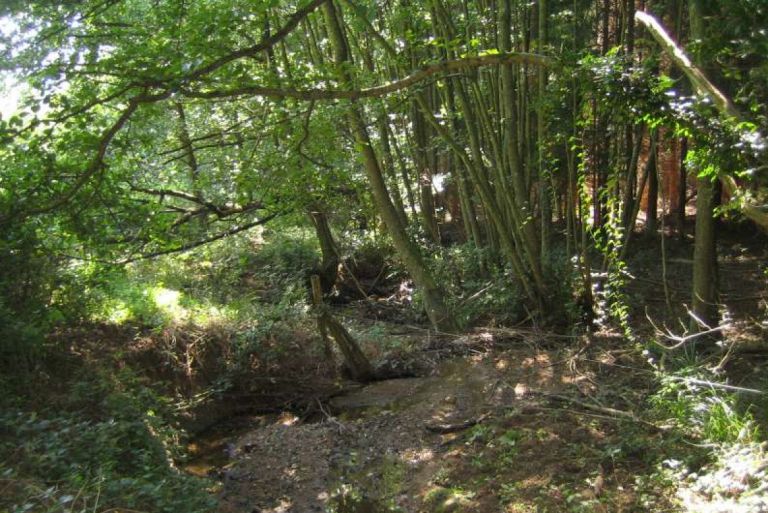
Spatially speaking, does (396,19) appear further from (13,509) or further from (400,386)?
(13,509)

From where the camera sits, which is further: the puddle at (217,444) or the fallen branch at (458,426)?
the puddle at (217,444)

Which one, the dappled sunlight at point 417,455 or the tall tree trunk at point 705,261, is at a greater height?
the tall tree trunk at point 705,261

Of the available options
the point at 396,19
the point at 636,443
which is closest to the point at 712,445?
the point at 636,443

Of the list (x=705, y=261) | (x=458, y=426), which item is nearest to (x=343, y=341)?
(x=458, y=426)

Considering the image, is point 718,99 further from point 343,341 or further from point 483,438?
point 343,341

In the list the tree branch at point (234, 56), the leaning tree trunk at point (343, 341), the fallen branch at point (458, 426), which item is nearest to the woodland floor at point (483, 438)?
the fallen branch at point (458, 426)

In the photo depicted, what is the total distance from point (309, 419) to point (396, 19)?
539 centimetres

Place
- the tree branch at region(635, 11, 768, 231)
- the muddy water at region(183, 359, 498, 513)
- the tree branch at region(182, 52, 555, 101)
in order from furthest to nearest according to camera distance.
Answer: the muddy water at region(183, 359, 498, 513) → the tree branch at region(182, 52, 555, 101) → the tree branch at region(635, 11, 768, 231)

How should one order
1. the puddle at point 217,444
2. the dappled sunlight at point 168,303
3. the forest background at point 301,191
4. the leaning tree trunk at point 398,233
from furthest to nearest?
the leaning tree trunk at point 398,233 < the dappled sunlight at point 168,303 < the puddle at point 217,444 < the forest background at point 301,191

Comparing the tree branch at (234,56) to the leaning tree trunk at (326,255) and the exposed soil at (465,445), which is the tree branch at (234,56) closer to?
the exposed soil at (465,445)

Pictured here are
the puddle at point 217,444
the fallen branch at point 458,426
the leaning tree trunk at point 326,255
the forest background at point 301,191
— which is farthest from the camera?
the leaning tree trunk at point 326,255

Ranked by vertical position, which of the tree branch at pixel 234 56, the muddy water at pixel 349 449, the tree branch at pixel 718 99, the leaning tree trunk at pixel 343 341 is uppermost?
the tree branch at pixel 234 56

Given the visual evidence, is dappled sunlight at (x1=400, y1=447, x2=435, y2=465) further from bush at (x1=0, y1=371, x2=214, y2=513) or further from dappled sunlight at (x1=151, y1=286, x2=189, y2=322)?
dappled sunlight at (x1=151, y1=286, x2=189, y2=322)

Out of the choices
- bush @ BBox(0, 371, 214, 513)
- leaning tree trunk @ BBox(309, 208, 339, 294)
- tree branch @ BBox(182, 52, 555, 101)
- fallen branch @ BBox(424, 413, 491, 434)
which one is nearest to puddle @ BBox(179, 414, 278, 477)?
bush @ BBox(0, 371, 214, 513)
